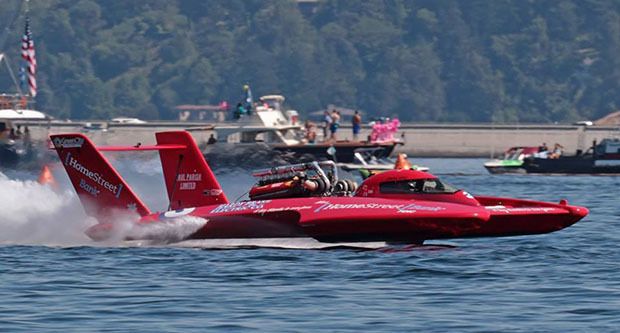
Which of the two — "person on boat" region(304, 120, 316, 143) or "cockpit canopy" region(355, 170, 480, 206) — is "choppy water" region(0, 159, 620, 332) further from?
"person on boat" region(304, 120, 316, 143)

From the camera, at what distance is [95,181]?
2723 cm

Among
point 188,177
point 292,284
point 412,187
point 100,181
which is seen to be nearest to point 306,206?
point 412,187

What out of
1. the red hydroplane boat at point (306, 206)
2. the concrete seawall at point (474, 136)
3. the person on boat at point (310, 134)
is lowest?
the concrete seawall at point (474, 136)

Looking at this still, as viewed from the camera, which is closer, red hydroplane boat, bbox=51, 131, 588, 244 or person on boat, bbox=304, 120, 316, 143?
red hydroplane boat, bbox=51, 131, 588, 244

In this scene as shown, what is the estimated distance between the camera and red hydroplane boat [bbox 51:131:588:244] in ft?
80.9

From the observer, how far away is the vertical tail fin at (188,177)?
1066 inches

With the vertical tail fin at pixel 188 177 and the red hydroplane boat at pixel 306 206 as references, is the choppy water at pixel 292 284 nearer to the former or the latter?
the red hydroplane boat at pixel 306 206

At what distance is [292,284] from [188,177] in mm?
7139

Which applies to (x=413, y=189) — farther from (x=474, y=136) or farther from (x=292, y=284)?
(x=474, y=136)

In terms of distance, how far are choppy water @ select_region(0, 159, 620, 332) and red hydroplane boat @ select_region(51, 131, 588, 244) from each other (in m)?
0.39

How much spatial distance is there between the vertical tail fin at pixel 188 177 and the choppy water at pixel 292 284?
164 centimetres

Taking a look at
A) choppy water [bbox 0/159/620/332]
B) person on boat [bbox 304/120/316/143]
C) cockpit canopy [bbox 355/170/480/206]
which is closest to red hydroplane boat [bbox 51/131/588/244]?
cockpit canopy [bbox 355/170/480/206]

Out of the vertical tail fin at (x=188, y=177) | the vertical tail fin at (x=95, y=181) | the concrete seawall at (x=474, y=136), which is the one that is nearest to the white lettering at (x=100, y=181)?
the vertical tail fin at (x=95, y=181)

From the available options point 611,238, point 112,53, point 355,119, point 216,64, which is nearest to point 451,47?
point 216,64
